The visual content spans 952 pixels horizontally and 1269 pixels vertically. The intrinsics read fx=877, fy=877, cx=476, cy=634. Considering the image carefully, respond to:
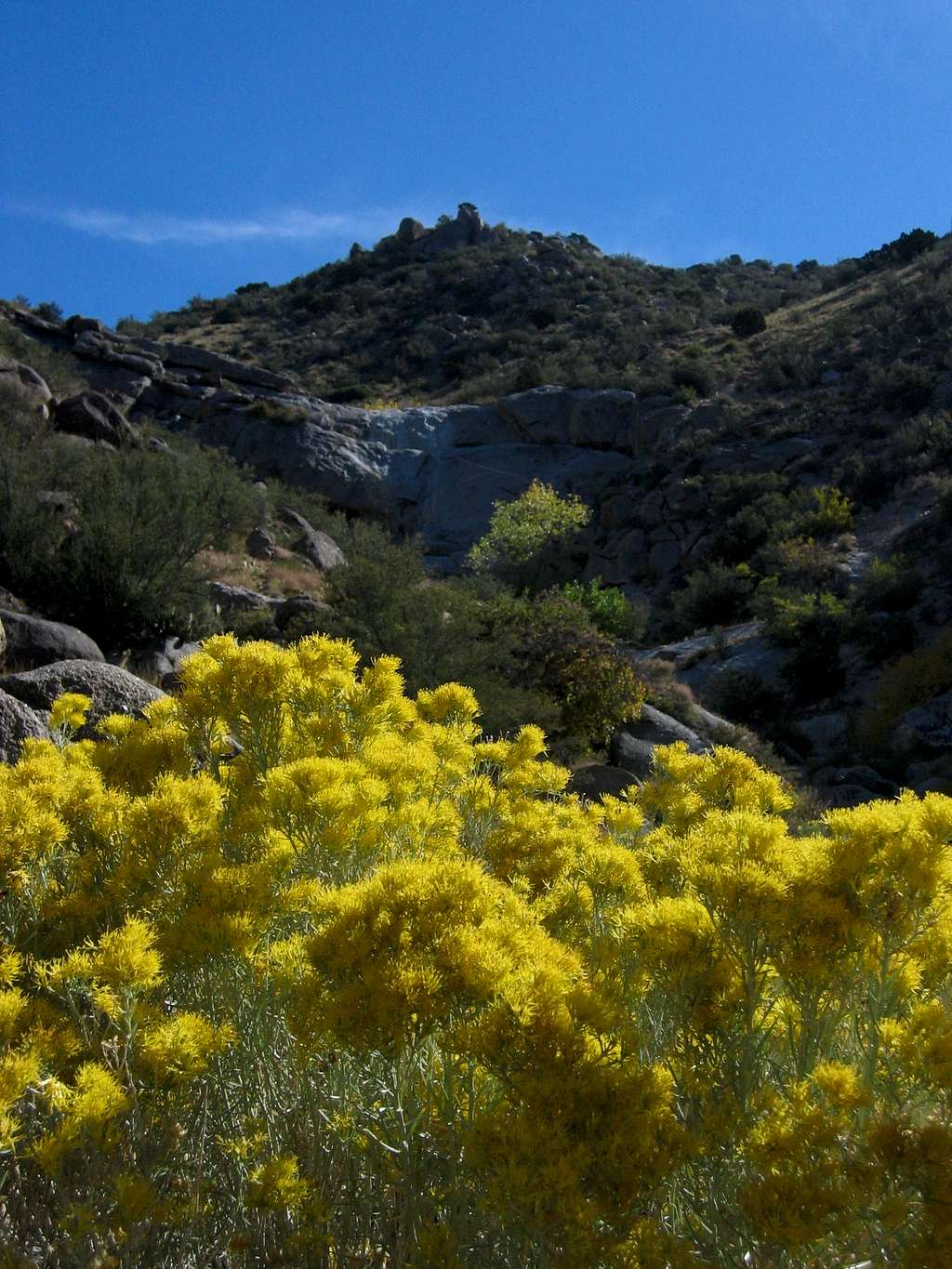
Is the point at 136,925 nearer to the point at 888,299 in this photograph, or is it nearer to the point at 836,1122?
the point at 836,1122

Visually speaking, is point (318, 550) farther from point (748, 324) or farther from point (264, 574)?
point (748, 324)

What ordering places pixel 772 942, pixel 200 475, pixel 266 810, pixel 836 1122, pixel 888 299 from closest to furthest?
pixel 836 1122, pixel 772 942, pixel 266 810, pixel 200 475, pixel 888 299

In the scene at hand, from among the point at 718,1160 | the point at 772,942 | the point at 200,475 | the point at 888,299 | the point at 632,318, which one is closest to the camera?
the point at 718,1160

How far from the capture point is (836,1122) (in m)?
1.41

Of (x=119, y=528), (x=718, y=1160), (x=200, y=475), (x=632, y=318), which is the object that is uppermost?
(x=632, y=318)

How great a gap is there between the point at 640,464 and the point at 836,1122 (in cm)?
3423

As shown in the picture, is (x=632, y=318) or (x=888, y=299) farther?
(x=632, y=318)

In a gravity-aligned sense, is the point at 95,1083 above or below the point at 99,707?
below

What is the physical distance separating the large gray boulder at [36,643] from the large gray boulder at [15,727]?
3073 mm

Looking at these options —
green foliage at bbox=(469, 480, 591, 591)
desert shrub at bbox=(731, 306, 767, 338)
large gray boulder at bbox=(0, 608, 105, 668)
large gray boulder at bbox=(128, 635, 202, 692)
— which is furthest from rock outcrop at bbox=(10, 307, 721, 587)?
large gray boulder at bbox=(0, 608, 105, 668)

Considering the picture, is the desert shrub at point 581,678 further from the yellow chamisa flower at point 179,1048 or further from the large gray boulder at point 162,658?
the yellow chamisa flower at point 179,1048

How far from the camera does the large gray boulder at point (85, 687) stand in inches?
246

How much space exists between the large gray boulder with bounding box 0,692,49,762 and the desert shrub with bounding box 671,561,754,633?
71.0 ft

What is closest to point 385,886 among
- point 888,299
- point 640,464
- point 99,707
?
point 99,707
